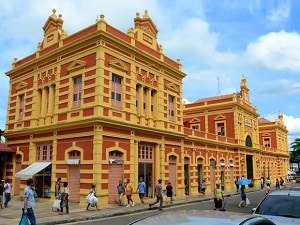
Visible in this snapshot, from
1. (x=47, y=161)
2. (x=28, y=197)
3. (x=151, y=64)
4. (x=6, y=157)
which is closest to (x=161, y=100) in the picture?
(x=151, y=64)

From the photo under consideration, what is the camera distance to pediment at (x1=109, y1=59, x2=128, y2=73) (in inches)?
840

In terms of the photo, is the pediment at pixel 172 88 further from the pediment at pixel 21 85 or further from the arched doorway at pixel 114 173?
the pediment at pixel 21 85

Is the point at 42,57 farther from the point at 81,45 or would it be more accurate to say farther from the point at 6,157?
the point at 6,157

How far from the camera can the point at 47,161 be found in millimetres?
23219

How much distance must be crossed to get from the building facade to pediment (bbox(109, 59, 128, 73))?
0.08 metres

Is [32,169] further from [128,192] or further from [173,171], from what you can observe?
[173,171]

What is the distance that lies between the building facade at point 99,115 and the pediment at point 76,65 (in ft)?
0.22

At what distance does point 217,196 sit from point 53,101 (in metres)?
13.5

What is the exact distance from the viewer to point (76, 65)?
2212cm

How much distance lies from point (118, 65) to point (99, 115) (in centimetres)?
406

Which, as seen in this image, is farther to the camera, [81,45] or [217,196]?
[81,45]

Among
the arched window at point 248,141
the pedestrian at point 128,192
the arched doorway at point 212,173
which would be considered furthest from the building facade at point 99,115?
the arched window at point 248,141

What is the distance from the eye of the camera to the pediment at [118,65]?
21.3 metres

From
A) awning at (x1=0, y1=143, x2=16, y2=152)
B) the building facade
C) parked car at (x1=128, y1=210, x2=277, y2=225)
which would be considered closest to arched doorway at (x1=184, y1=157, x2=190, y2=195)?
the building facade
